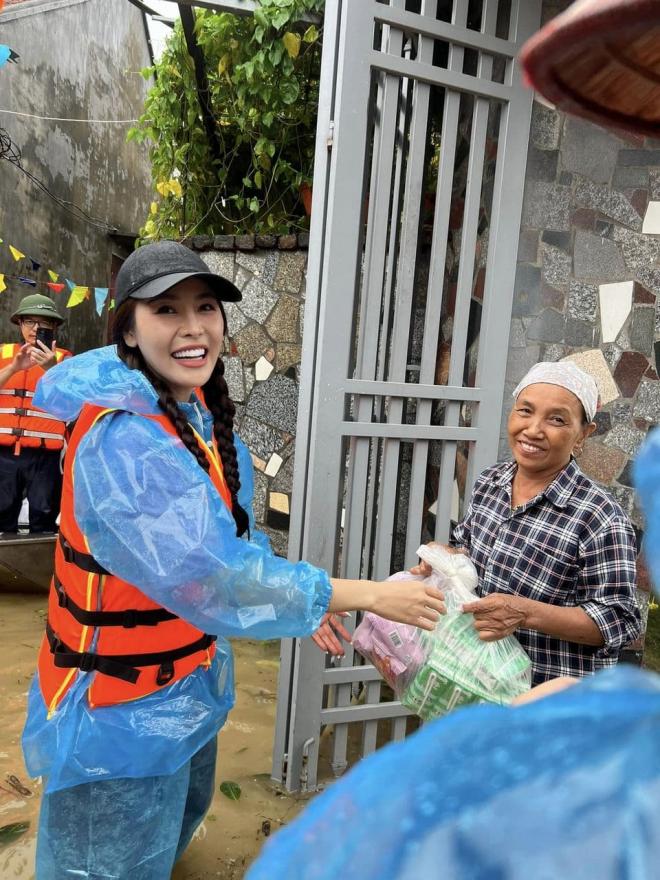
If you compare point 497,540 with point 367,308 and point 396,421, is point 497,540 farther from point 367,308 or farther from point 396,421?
point 367,308

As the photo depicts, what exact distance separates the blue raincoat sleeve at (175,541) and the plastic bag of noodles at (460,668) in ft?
1.38

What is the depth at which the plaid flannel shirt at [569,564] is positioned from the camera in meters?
1.88

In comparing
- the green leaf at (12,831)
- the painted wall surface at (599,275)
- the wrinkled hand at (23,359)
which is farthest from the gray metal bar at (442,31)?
the green leaf at (12,831)

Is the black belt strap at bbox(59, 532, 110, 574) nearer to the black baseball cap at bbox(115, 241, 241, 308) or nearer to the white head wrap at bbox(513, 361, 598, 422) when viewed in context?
the black baseball cap at bbox(115, 241, 241, 308)

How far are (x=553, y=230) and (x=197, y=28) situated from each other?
135 inches

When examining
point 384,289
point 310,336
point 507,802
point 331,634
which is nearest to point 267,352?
point 384,289

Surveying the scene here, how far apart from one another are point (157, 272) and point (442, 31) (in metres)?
1.65

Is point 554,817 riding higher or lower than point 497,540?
higher

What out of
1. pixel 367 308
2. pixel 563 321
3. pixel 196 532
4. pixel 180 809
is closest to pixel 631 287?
pixel 563 321

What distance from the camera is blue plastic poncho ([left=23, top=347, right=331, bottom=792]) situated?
1.51m

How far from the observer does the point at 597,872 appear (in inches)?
17.2

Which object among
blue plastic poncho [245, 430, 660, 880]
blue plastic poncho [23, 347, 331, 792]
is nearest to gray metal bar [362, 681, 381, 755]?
blue plastic poncho [23, 347, 331, 792]

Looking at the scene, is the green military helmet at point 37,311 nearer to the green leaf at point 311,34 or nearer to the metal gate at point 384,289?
the green leaf at point 311,34

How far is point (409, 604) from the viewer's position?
5.78 ft
